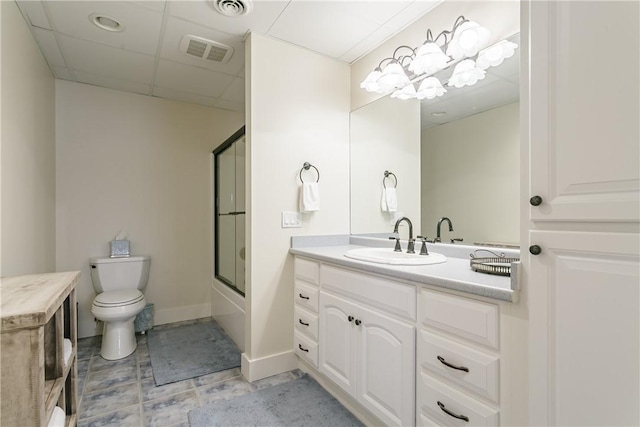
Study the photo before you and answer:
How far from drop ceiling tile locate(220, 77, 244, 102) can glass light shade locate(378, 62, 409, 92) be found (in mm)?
1312

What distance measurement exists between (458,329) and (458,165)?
1.00 metres

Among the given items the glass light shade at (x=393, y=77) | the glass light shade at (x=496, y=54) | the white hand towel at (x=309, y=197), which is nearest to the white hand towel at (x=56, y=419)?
the white hand towel at (x=309, y=197)

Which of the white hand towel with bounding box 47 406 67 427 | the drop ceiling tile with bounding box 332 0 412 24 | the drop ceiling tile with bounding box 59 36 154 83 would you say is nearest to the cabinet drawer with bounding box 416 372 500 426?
the white hand towel with bounding box 47 406 67 427

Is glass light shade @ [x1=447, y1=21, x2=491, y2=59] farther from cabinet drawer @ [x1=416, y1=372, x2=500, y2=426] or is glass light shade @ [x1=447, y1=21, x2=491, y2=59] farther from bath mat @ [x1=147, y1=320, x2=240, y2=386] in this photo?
bath mat @ [x1=147, y1=320, x2=240, y2=386]

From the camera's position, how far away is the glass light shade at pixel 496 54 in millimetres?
1475

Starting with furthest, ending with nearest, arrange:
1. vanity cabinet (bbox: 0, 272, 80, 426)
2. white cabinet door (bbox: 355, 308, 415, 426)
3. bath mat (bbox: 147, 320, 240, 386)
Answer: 1. bath mat (bbox: 147, 320, 240, 386)
2. white cabinet door (bbox: 355, 308, 415, 426)
3. vanity cabinet (bbox: 0, 272, 80, 426)

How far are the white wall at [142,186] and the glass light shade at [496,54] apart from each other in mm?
2557

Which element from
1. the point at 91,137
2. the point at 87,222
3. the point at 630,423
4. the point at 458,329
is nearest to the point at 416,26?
the point at 458,329

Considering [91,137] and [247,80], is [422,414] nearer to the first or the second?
[247,80]

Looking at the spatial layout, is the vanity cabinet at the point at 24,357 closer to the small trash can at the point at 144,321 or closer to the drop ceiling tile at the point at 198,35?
the drop ceiling tile at the point at 198,35

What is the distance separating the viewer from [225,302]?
2.81m

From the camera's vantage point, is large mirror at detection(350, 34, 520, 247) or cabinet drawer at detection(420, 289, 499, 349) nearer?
cabinet drawer at detection(420, 289, 499, 349)

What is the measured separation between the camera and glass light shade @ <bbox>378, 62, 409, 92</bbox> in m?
1.95

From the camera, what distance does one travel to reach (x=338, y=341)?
1.70 m
